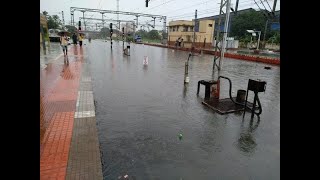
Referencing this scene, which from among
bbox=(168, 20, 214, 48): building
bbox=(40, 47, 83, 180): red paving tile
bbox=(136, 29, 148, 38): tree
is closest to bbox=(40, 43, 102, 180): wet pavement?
bbox=(40, 47, 83, 180): red paving tile

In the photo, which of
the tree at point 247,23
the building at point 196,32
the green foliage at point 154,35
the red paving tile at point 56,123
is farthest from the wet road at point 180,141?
the green foliage at point 154,35

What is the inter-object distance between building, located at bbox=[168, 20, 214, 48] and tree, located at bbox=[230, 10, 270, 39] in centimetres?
1197

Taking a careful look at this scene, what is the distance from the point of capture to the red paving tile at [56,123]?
154 inches

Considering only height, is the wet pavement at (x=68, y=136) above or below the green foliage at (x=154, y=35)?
below

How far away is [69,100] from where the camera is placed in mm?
7891

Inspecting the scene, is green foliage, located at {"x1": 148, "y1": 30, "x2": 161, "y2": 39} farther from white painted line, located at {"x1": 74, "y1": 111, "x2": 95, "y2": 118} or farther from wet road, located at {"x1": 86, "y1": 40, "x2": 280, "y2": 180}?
white painted line, located at {"x1": 74, "y1": 111, "x2": 95, "y2": 118}

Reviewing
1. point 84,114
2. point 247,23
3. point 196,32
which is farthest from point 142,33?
point 84,114

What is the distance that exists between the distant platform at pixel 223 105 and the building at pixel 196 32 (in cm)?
3781

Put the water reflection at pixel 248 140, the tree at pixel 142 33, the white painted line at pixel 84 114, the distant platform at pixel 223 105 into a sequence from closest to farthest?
the water reflection at pixel 248 140 → the white painted line at pixel 84 114 → the distant platform at pixel 223 105 → the tree at pixel 142 33

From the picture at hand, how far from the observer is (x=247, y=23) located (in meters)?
56.7

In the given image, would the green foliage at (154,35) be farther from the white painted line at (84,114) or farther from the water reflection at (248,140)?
the water reflection at (248,140)

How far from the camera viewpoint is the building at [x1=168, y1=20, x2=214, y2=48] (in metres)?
48.0
